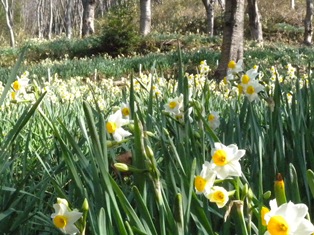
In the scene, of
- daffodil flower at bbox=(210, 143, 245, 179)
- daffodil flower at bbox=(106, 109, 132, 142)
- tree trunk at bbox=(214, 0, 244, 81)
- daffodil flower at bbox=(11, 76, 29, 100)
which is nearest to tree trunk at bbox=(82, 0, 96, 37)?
tree trunk at bbox=(214, 0, 244, 81)

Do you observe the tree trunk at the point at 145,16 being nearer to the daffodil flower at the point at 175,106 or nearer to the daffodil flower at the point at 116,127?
the daffodil flower at the point at 175,106

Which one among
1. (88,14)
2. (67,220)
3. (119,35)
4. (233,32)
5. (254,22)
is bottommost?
(119,35)

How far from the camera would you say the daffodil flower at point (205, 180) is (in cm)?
65

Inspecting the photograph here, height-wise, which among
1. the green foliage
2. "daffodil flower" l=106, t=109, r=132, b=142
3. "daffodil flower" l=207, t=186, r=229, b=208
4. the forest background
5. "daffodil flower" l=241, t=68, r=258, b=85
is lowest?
the green foliage

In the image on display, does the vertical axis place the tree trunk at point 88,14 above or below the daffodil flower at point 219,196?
below

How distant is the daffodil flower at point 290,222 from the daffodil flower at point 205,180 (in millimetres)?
168

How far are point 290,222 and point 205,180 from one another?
185 millimetres

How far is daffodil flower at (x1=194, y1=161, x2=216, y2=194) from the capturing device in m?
0.65

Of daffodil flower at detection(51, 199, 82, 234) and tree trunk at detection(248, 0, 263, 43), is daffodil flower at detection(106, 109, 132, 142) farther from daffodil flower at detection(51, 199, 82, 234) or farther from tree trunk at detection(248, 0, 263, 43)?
tree trunk at detection(248, 0, 263, 43)

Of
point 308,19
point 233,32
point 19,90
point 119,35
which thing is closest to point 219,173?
point 19,90

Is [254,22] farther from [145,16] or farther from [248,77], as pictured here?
[248,77]

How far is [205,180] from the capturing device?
2.15 ft

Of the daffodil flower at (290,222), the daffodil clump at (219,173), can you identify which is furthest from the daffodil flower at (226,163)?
the daffodil flower at (290,222)

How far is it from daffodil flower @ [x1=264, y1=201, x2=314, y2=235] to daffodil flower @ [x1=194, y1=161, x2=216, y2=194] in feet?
0.55
